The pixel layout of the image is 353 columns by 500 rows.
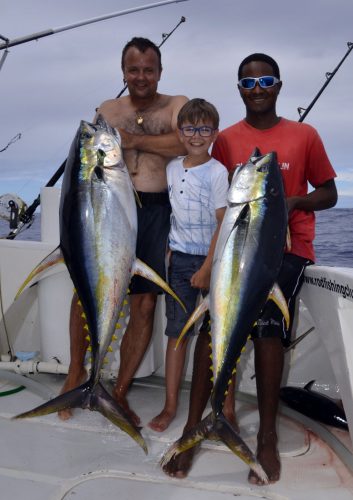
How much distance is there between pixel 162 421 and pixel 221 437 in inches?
29.0

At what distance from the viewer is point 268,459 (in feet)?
7.32

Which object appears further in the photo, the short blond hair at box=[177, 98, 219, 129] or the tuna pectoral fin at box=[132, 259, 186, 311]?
the short blond hair at box=[177, 98, 219, 129]

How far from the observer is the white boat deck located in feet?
6.77

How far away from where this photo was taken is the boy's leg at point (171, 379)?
8.80 feet

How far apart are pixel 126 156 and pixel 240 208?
92cm

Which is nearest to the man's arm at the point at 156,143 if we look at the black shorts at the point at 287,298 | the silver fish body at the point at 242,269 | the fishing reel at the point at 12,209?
the silver fish body at the point at 242,269

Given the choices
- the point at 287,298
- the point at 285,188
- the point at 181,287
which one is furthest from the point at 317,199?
the point at 181,287

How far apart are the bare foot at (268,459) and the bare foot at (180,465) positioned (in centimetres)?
27

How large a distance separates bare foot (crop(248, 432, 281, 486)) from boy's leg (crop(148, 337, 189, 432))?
22.0 inches

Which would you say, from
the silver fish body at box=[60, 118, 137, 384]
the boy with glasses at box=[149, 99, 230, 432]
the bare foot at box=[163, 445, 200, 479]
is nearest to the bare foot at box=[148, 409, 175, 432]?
Result: the boy with glasses at box=[149, 99, 230, 432]

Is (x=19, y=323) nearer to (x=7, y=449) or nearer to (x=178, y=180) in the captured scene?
(x=7, y=449)

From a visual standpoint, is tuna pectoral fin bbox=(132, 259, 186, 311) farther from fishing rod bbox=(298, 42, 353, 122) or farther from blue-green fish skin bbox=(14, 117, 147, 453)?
fishing rod bbox=(298, 42, 353, 122)

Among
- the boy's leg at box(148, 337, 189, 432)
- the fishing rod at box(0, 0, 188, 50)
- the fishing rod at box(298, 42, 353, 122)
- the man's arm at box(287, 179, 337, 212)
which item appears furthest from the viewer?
the fishing rod at box(298, 42, 353, 122)

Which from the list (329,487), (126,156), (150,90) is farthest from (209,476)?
(150,90)
